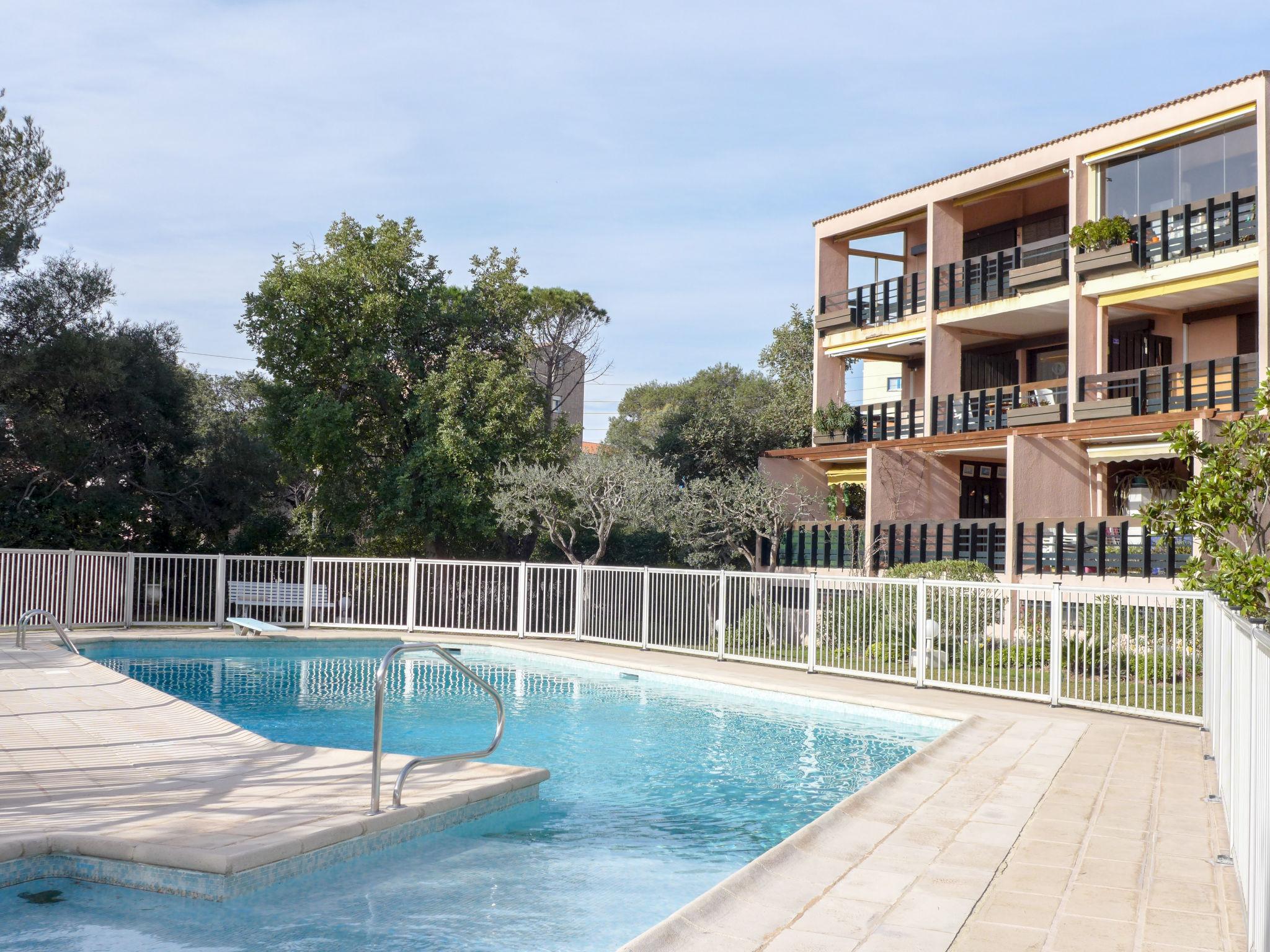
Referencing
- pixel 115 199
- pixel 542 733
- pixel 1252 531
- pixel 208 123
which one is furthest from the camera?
pixel 115 199

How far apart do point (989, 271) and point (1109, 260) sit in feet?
10.3

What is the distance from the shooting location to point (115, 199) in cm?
2450

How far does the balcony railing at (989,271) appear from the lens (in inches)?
903

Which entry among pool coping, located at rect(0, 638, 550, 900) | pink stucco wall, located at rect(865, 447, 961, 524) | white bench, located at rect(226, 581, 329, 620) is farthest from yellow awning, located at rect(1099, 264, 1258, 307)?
pool coping, located at rect(0, 638, 550, 900)

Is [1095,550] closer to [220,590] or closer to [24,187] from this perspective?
[220,590]

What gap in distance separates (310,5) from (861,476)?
17.6 m

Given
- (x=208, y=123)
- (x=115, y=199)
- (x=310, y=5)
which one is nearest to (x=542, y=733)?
(x=310, y=5)

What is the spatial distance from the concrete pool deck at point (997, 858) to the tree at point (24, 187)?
15.3 meters

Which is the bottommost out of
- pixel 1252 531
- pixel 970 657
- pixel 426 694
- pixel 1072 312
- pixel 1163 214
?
pixel 426 694

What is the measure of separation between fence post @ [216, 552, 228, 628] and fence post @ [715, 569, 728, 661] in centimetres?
1049

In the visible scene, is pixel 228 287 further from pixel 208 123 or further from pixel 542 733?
pixel 542 733

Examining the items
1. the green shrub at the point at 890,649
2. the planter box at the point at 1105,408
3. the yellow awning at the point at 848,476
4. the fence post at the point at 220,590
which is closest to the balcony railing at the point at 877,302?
the yellow awning at the point at 848,476

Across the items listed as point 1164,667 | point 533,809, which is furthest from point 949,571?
point 533,809

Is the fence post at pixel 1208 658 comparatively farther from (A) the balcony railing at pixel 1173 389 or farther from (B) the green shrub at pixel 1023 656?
(A) the balcony railing at pixel 1173 389
